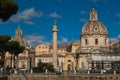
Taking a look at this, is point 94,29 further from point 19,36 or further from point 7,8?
point 7,8

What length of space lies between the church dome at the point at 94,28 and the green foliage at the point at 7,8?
7207 cm

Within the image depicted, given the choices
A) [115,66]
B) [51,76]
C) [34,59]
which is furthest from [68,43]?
[51,76]

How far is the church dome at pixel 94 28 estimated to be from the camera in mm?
107312

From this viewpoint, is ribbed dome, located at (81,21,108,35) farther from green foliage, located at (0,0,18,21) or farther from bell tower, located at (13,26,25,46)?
green foliage, located at (0,0,18,21)

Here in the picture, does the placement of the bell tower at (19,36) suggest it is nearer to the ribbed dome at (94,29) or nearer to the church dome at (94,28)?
the church dome at (94,28)

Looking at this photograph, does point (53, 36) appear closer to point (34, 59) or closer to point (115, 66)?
point (115, 66)

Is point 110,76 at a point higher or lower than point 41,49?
lower

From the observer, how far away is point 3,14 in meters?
35.8

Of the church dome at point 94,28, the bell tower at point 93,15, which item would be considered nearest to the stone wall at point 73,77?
the church dome at point 94,28

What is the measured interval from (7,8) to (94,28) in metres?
73.7

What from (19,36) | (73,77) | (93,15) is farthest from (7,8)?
(19,36)

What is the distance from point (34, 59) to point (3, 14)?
101059 mm

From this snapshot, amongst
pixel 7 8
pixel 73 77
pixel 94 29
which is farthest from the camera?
pixel 94 29

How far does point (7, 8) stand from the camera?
3553 centimetres
